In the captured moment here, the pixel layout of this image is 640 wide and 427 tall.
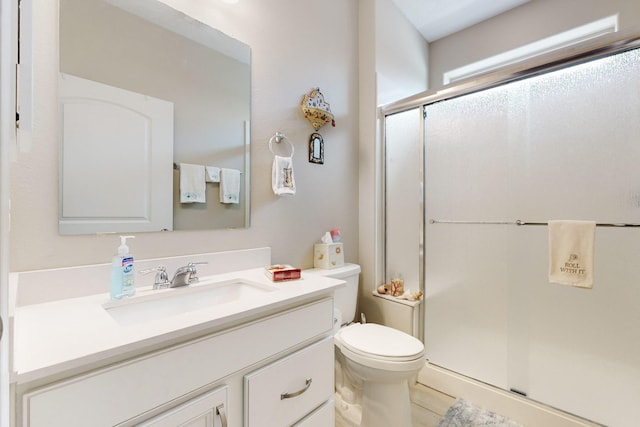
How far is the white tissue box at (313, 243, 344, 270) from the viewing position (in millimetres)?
1644

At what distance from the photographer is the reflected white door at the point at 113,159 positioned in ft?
2.99

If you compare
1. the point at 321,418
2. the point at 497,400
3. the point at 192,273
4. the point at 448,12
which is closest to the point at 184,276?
the point at 192,273

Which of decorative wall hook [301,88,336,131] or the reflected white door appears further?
decorative wall hook [301,88,336,131]

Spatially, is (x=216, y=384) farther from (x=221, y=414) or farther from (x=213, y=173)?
(x=213, y=173)

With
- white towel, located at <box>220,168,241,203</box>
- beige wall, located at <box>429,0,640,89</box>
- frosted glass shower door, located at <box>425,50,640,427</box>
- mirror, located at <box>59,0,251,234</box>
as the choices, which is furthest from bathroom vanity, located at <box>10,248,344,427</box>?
beige wall, located at <box>429,0,640,89</box>

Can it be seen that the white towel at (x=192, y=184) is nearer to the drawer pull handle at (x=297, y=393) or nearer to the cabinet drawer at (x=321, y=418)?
the drawer pull handle at (x=297, y=393)

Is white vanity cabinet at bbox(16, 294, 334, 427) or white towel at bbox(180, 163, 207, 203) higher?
white towel at bbox(180, 163, 207, 203)

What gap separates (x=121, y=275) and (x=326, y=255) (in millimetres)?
1017

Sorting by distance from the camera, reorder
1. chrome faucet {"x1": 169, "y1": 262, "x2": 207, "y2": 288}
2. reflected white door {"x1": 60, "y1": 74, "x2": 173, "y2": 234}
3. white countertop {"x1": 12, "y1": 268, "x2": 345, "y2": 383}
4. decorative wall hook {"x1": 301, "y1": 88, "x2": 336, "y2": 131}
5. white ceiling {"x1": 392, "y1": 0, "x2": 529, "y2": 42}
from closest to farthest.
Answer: white countertop {"x1": 12, "y1": 268, "x2": 345, "y2": 383}, reflected white door {"x1": 60, "y1": 74, "x2": 173, "y2": 234}, chrome faucet {"x1": 169, "y1": 262, "x2": 207, "y2": 288}, decorative wall hook {"x1": 301, "y1": 88, "x2": 336, "y2": 131}, white ceiling {"x1": 392, "y1": 0, "x2": 529, "y2": 42}

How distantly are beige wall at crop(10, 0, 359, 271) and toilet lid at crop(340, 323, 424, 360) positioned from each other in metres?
0.47

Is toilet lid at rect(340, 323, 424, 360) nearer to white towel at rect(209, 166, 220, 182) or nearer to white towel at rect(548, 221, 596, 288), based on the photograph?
white towel at rect(548, 221, 596, 288)

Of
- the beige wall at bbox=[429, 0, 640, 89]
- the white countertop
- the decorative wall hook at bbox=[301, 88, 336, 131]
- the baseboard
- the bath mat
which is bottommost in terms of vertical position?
the bath mat

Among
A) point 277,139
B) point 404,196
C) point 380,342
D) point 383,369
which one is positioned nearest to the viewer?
point 383,369

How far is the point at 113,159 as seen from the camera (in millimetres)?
984
